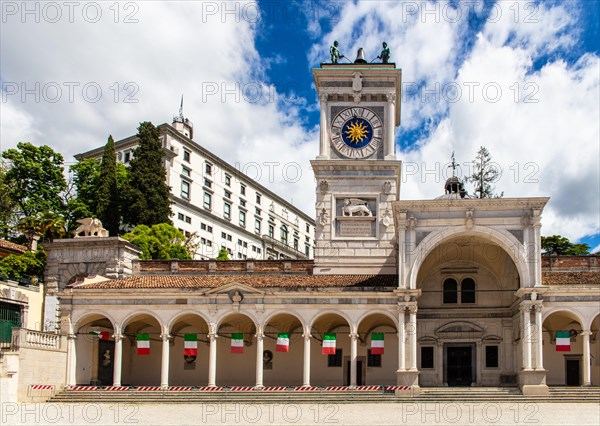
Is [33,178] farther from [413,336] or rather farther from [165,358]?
[413,336]

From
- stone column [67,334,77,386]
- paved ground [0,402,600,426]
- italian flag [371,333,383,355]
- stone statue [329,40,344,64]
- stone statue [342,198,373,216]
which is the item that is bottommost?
paved ground [0,402,600,426]

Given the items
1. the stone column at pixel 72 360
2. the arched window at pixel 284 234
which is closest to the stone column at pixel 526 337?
the stone column at pixel 72 360


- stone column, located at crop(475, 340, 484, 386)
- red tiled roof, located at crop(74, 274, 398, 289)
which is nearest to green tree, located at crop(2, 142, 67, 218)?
red tiled roof, located at crop(74, 274, 398, 289)

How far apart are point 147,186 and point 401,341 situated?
94.0 feet

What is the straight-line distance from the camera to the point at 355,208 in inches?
1844

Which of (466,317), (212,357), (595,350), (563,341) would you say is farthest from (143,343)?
(595,350)

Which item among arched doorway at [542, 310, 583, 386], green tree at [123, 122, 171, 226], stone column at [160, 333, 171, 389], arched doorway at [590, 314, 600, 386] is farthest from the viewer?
green tree at [123, 122, 171, 226]

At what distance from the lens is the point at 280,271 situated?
4869 centimetres

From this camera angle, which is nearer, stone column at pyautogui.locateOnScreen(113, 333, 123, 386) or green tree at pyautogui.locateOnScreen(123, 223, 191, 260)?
→ stone column at pyautogui.locateOnScreen(113, 333, 123, 386)

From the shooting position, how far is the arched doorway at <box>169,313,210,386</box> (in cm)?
4525

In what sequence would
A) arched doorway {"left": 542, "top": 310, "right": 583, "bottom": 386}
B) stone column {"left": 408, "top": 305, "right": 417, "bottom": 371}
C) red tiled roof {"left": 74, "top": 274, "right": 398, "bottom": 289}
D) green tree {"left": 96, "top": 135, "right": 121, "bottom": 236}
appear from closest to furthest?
stone column {"left": 408, "top": 305, "right": 417, "bottom": 371} < red tiled roof {"left": 74, "top": 274, "right": 398, "bottom": 289} < arched doorway {"left": 542, "top": 310, "right": 583, "bottom": 386} < green tree {"left": 96, "top": 135, "right": 121, "bottom": 236}

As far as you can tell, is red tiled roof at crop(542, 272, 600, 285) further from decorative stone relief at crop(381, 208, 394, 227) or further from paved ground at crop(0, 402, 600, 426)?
decorative stone relief at crop(381, 208, 394, 227)

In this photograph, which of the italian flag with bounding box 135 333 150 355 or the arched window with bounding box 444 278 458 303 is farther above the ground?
the arched window with bounding box 444 278 458 303

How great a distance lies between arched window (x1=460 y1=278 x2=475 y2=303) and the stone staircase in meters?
6.92
